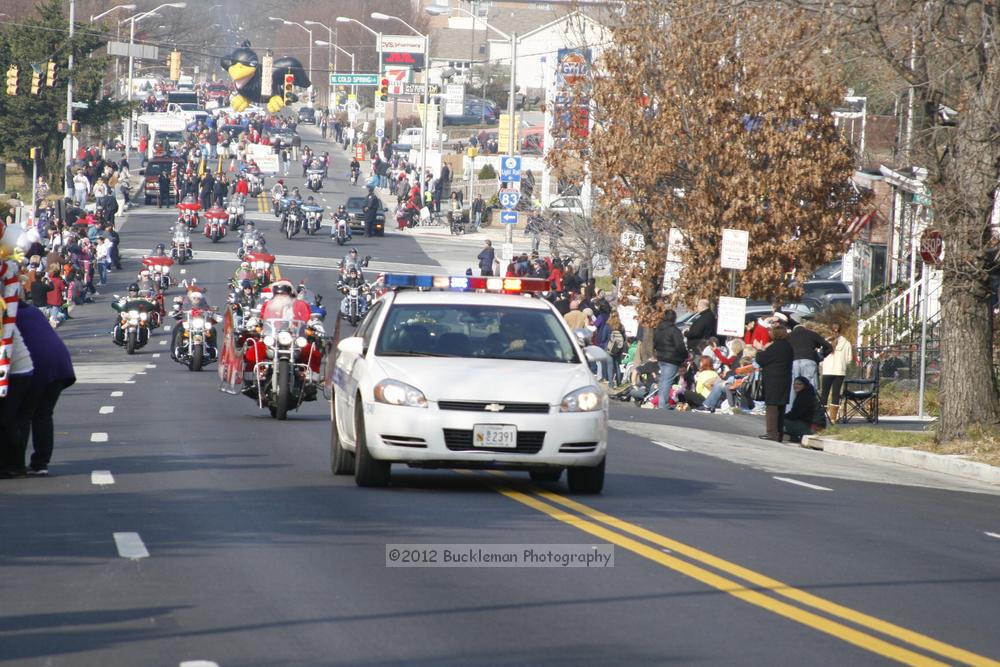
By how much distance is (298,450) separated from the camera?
1767 cm

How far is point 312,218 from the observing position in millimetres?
71812

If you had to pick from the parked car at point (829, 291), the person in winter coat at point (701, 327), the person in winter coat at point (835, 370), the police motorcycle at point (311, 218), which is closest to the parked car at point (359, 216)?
the police motorcycle at point (311, 218)

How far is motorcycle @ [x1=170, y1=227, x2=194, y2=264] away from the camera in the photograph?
58812 mm

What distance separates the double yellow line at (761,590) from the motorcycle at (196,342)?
69.3 ft

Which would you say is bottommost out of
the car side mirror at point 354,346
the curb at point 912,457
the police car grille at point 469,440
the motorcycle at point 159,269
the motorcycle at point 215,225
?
the curb at point 912,457

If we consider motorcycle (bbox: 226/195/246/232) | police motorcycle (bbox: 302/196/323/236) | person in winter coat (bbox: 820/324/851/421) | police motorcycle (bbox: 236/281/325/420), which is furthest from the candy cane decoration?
police motorcycle (bbox: 302/196/323/236)

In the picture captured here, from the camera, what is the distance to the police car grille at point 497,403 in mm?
13031

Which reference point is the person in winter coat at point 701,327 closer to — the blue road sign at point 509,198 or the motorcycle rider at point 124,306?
the motorcycle rider at point 124,306

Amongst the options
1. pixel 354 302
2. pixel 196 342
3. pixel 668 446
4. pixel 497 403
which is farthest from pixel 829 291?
pixel 497 403

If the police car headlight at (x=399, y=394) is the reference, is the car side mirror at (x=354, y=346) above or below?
above

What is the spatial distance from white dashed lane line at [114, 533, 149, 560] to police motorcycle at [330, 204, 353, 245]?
5919 centimetres

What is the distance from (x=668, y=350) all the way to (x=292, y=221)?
43.1 m

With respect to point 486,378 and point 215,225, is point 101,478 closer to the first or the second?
point 486,378

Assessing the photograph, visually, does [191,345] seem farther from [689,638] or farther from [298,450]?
[689,638]
